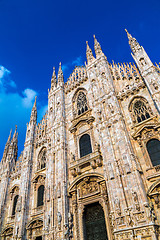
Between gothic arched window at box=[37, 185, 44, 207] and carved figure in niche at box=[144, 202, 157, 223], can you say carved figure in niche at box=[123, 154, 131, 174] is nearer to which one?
carved figure in niche at box=[144, 202, 157, 223]

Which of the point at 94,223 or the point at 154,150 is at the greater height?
the point at 154,150

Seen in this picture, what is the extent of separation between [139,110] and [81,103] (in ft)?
23.6

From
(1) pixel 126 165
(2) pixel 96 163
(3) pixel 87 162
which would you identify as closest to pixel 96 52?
(3) pixel 87 162

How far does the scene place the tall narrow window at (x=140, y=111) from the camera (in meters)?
15.0

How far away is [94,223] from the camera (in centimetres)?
1426

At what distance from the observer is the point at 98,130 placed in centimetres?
1647

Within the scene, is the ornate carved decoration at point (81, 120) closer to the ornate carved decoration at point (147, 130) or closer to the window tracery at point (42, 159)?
the window tracery at point (42, 159)

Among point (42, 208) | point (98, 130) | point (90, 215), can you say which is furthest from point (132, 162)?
point (42, 208)

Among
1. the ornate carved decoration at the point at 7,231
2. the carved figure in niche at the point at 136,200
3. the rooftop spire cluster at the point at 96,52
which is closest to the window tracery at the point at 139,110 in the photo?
the carved figure in niche at the point at 136,200

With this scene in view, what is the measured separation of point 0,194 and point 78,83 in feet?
51.0

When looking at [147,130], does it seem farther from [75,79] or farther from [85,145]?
[75,79]

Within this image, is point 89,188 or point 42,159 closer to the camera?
point 89,188

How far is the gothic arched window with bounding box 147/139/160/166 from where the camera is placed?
1306 centimetres

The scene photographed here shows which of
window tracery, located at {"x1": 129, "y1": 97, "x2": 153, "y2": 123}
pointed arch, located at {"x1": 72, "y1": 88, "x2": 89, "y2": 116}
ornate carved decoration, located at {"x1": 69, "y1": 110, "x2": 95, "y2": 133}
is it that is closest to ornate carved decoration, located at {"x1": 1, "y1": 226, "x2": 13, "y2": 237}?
ornate carved decoration, located at {"x1": 69, "y1": 110, "x2": 95, "y2": 133}
